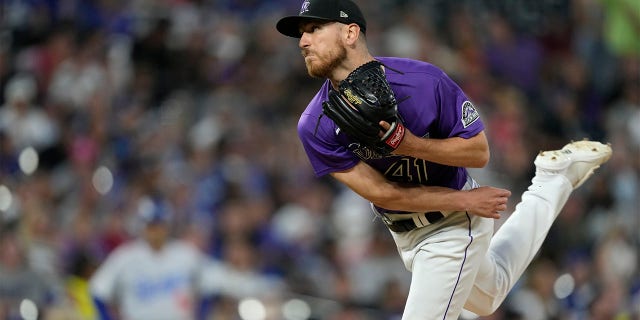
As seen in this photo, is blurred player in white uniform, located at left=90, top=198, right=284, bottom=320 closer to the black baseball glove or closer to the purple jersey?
the purple jersey

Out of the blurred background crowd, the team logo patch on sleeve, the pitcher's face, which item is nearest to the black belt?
the team logo patch on sleeve

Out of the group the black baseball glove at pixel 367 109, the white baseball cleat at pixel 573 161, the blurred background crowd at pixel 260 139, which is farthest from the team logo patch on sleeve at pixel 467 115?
the blurred background crowd at pixel 260 139

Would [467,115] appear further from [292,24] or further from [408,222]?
[292,24]

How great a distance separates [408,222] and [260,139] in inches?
209

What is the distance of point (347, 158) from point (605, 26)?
23.7 feet

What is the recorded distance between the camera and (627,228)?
9.53m

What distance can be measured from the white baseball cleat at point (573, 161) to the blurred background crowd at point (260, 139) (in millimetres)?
2456

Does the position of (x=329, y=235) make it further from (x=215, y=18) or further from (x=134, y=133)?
(x=215, y=18)

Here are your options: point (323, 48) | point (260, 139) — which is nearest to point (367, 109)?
point (323, 48)

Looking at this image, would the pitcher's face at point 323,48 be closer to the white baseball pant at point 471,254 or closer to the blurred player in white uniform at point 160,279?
the white baseball pant at point 471,254

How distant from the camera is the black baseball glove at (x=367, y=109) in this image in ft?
14.5

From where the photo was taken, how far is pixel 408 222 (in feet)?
17.1

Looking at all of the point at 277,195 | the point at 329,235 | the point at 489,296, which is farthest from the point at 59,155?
the point at 489,296

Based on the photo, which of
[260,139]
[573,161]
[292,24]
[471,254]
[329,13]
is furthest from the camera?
[260,139]
